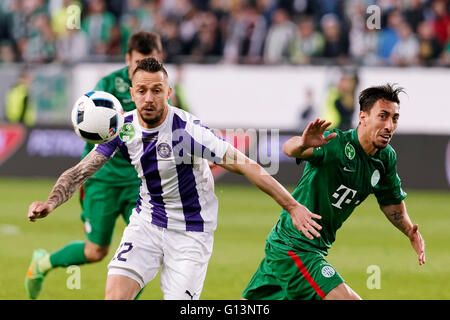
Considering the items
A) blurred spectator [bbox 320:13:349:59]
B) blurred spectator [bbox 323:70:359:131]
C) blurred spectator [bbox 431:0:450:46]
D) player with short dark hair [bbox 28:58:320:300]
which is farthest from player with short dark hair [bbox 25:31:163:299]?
blurred spectator [bbox 431:0:450:46]

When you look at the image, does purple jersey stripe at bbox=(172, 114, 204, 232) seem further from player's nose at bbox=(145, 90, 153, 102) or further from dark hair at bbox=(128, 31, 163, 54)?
dark hair at bbox=(128, 31, 163, 54)

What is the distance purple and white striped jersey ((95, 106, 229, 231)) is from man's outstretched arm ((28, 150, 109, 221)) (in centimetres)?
9

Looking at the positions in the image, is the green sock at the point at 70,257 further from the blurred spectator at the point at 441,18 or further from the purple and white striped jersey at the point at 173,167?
the blurred spectator at the point at 441,18

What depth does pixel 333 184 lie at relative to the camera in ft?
20.5

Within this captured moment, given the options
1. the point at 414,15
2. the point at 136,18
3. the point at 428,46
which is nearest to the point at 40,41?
the point at 136,18

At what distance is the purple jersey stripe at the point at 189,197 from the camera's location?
6148mm

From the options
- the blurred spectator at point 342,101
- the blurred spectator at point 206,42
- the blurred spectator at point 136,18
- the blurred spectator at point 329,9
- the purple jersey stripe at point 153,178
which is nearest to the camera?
the purple jersey stripe at point 153,178

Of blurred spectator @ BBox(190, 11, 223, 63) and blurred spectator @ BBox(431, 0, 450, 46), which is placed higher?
blurred spectator @ BBox(431, 0, 450, 46)

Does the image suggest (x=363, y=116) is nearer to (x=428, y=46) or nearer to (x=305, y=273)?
(x=305, y=273)

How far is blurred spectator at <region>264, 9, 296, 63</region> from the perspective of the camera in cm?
1862

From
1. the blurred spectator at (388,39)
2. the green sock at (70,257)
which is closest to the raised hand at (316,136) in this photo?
the green sock at (70,257)

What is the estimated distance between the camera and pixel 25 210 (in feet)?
46.5

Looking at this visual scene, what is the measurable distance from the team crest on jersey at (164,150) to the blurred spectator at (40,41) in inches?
531
